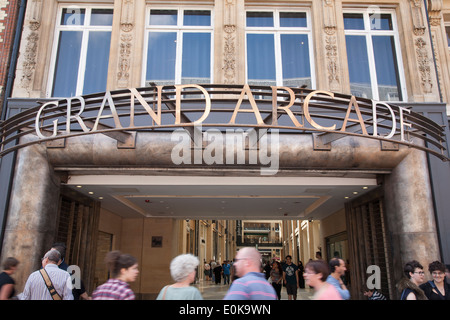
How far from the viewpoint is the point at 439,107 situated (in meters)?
10.1

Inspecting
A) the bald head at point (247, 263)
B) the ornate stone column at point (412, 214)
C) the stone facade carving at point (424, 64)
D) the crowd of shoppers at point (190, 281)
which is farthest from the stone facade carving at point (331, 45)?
the bald head at point (247, 263)

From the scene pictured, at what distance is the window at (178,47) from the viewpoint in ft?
36.7

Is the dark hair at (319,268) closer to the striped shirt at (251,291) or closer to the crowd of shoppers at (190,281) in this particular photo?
the crowd of shoppers at (190,281)

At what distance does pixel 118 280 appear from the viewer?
10.8 ft

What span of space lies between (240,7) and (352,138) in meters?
5.25

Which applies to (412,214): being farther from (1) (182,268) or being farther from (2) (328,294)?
(1) (182,268)

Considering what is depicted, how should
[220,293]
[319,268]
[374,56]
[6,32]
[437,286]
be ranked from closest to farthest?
1. [319,268]
2. [437,286]
3. [6,32]
4. [374,56]
5. [220,293]

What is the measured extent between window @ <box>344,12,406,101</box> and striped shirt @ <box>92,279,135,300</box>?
9661mm

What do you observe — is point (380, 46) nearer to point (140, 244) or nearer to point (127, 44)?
point (127, 44)

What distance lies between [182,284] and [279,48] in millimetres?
9752

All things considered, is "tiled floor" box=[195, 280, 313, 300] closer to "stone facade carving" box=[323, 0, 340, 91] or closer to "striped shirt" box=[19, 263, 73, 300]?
"stone facade carving" box=[323, 0, 340, 91]

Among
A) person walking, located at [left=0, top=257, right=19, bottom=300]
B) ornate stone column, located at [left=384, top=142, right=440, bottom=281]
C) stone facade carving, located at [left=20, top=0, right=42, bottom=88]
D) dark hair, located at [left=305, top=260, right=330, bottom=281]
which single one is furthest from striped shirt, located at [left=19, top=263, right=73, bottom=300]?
ornate stone column, located at [left=384, top=142, right=440, bottom=281]

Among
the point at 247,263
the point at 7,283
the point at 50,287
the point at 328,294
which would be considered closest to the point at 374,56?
the point at 328,294

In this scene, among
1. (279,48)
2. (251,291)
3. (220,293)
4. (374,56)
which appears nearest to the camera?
(251,291)
